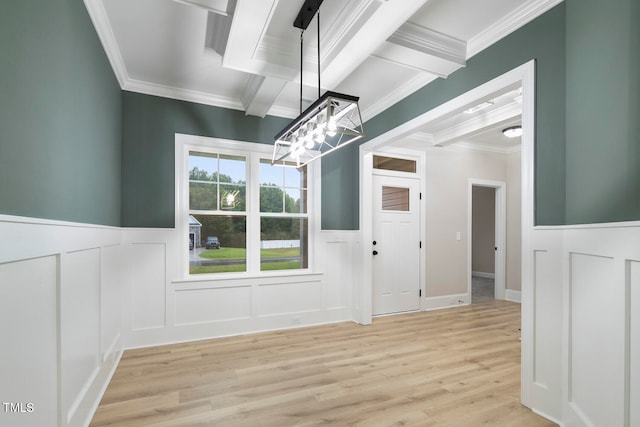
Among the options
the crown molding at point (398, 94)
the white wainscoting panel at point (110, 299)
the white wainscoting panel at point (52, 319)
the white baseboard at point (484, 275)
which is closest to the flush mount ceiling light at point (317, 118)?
the crown molding at point (398, 94)

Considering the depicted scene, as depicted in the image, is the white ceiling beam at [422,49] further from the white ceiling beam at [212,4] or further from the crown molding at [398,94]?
the white ceiling beam at [212,4]

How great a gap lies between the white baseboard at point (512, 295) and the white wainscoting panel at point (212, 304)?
4785mm

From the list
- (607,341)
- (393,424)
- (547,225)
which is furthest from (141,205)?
(607,341)

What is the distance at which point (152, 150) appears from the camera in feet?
11.5

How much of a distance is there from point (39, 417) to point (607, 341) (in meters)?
2.83

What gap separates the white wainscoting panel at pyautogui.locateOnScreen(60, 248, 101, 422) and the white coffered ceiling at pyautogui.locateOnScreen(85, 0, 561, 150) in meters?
1.79

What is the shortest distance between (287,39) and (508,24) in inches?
69.5

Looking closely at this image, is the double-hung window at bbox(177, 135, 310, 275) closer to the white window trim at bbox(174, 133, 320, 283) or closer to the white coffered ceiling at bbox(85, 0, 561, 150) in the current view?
the white window trim at bbox(174, 133, 320, 283)

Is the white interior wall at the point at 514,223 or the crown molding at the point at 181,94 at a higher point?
the crown molding at the point at 181,94

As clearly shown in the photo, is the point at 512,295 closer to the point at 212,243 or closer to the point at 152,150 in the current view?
the point at 212,243

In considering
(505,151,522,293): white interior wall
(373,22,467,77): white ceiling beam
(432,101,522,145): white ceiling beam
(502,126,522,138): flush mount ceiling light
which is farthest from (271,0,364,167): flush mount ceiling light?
(505,151,522,293): white interior wall

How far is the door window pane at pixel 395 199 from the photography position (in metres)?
4.84

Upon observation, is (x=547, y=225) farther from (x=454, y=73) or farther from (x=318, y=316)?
(x=318, y=316)

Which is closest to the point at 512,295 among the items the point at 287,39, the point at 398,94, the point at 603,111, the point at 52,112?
the point at 398,94
